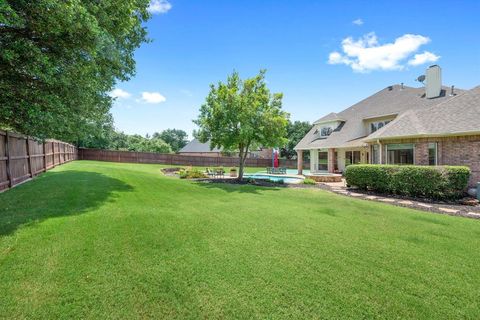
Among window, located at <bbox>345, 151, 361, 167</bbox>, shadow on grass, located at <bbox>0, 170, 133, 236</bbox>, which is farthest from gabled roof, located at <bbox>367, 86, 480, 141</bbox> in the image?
shadow on grass, located at <bbox>0, 170, 133, 236</bbox>

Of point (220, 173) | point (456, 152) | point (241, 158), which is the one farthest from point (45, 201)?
point (456, 152)

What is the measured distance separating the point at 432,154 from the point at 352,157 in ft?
35.2

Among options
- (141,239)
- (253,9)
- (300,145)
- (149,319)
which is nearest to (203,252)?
(141,239)

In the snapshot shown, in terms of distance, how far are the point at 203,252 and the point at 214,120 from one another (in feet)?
40.9

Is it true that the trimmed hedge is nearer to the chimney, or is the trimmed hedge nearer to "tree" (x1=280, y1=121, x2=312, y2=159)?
the chimney

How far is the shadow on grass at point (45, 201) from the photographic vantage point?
5.69 m

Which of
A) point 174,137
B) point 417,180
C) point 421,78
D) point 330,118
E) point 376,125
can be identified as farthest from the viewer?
point 174,137

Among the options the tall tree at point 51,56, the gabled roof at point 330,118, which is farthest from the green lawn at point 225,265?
the gabled roof at point 330,118

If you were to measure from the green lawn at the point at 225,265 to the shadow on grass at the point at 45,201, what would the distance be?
56 millimetres

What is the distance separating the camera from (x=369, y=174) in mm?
13117

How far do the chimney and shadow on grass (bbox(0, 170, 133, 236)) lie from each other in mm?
22562

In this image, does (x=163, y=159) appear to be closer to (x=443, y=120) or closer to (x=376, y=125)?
(x=376, y=125)

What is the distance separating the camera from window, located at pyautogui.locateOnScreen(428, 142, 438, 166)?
1323 cm

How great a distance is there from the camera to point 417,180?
1120 centimetres
